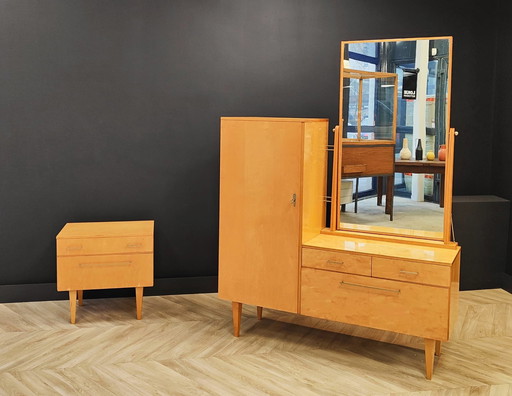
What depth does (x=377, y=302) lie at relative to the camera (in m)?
3.35

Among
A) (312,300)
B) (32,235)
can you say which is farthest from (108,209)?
(312,300)

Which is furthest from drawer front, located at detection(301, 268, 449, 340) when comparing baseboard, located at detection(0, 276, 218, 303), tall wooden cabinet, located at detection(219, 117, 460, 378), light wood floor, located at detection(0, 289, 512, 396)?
baseboard, located at detection(0, 276, 218, 303)

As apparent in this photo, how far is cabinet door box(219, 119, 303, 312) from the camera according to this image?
11.6ft

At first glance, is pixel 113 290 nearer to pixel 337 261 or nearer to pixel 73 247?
pixel 73 247

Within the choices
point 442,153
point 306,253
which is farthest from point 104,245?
point 442,153

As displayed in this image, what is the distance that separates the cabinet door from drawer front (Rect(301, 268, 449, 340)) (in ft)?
0.44

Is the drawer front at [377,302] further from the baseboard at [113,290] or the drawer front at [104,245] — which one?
the baseboard at [113,290]

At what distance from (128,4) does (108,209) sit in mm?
1409

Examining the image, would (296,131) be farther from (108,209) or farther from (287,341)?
(108,209)

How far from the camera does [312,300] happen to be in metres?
3.54

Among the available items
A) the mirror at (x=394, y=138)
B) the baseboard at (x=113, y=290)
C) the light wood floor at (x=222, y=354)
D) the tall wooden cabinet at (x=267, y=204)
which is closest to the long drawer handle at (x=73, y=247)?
the light wood floor at (x=222, y=354)

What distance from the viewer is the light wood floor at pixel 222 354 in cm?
316

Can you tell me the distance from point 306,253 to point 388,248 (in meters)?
0.45

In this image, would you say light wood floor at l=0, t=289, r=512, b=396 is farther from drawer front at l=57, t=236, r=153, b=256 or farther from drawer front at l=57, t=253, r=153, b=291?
drawer front at l=57, t=236, r=153, b=256
